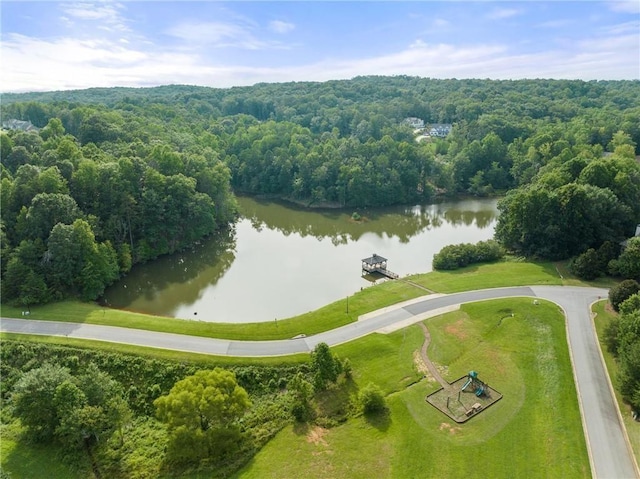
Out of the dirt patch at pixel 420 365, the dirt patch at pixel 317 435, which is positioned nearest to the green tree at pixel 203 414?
the dirt patch at pixel 317 435

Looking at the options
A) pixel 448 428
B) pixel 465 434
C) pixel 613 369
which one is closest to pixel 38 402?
pixel 448 428

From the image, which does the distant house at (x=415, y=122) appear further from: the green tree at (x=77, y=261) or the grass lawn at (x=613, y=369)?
the green tree at (x=77, y=261)


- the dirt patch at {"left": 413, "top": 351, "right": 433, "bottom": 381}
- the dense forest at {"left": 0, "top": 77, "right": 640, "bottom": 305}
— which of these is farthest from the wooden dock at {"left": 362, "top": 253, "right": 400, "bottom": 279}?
the dirt patch at {"left": 413, "top": 351, "right": 433, "bottom": 381}

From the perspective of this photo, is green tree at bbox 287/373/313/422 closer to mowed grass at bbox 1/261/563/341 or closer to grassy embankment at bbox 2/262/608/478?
grassy embankment at bbox 2/262/608/478

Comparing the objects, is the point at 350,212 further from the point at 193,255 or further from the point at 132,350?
the point at 132,350

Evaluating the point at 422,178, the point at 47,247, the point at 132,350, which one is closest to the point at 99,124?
the point at 47,247

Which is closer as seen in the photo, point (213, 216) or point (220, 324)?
point (220, 324)

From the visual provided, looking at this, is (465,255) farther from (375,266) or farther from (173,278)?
(173,278)

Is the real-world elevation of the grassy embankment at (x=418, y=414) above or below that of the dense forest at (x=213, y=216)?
below
